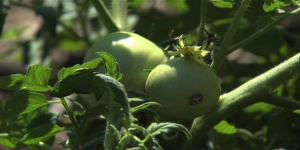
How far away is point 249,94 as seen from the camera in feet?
4.61

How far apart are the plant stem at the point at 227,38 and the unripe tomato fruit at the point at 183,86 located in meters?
0.10

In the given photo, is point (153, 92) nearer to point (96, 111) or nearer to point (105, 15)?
point (96, 111)

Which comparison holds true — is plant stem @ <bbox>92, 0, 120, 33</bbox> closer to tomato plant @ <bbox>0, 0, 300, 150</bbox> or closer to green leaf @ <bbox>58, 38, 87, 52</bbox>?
tomato plant @ <bbox>0, 0, 300, 150</bbox>

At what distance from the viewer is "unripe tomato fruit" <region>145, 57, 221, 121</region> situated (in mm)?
1219

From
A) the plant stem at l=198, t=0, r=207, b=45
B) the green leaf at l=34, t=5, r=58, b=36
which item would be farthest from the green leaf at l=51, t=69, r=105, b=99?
the green leaf at l=34, t=5, r=58, b=36

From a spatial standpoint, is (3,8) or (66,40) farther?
(66,40)

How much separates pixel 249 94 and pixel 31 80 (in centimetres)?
50

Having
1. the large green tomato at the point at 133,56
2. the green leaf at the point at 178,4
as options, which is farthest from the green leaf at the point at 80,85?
the green leaf at the point at 178,4

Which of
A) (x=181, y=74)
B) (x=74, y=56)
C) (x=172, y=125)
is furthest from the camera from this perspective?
(x=74, y=56)

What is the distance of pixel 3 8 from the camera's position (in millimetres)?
1652

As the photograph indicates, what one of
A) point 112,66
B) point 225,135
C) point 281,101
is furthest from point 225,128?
point 112,66

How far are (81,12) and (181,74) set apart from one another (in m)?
1.40

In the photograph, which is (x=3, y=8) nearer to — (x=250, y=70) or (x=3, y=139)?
(x=3, y=139)

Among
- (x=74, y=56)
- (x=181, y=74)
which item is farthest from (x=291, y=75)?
(x=74, y=56)
